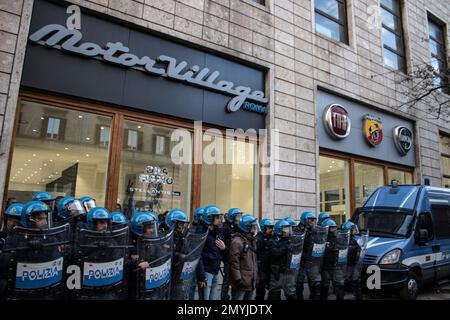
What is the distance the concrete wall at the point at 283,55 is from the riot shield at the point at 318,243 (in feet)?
12.3

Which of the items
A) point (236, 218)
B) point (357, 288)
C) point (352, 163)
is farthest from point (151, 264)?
point (352, 163)

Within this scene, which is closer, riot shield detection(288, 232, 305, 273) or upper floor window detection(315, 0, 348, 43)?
riot shield detection(288, 232, 305, 273)

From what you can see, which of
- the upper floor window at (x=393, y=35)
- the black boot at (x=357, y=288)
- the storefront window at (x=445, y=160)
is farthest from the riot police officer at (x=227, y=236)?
the storefront window at (x=445, y=160)

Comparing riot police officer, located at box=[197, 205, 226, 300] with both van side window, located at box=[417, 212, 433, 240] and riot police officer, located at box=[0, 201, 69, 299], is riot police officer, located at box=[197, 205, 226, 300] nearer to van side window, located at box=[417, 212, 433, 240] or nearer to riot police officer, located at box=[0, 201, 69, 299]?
riot police officer, located at box=[0, 201, 69, 299]

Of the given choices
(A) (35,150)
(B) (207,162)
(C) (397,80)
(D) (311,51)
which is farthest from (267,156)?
(C) (397,80)

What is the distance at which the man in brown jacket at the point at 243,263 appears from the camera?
5.40 meters

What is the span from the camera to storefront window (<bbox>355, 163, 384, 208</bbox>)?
13.3 metres

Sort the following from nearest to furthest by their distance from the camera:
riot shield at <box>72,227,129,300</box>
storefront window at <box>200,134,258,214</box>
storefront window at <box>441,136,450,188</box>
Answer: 1. riot shield at <box>72,227,129,300</box>
2. storefront window at <box>200,134,258,214</box>
3. storefront window at <box>441,136,450,188</box>

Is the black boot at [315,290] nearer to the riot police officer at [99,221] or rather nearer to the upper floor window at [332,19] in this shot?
the riot police officer at [99,221]

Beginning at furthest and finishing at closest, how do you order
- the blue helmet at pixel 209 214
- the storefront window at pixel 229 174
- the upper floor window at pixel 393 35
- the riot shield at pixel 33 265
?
the upper floor window at pixel 393 35
the storefront window at pixel 229 174
the blue helmet at pixel 209 214
the riot shield at pixel 33 265

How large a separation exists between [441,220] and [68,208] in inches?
337

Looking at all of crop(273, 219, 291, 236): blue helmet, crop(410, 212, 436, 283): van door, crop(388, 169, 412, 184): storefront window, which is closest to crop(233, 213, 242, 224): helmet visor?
crop(273, 219, 291, 236): blue helmet

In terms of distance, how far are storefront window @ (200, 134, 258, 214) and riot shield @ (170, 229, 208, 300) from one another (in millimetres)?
4642

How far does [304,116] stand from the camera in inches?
454
